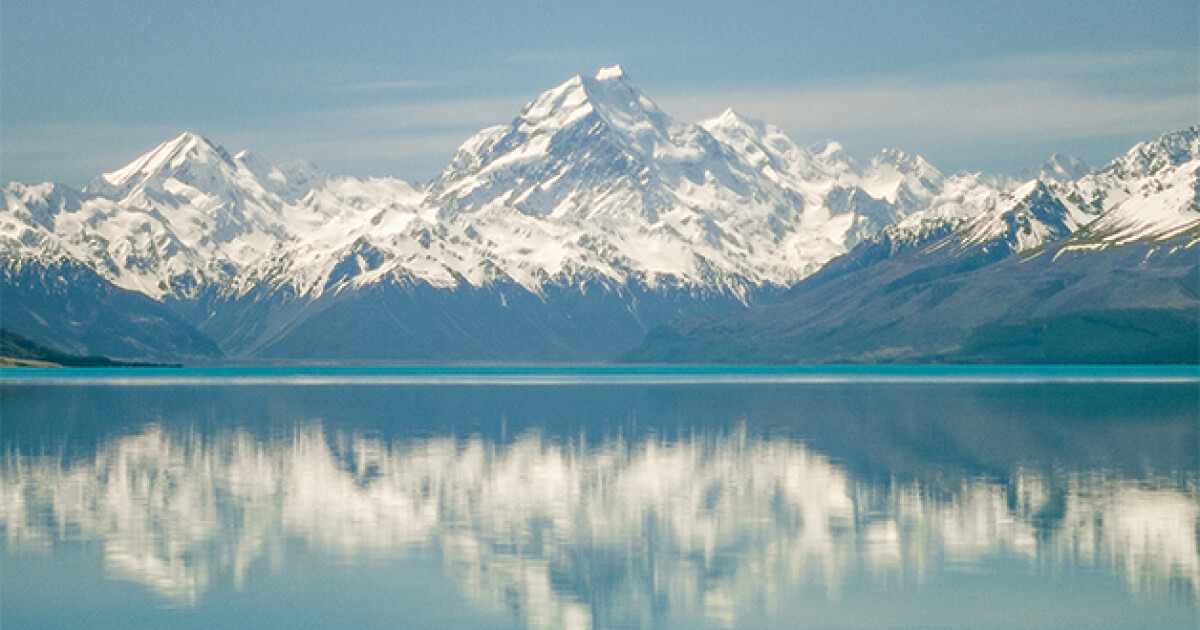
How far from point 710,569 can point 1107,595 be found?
1379cm

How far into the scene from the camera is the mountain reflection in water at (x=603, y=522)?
54750mm

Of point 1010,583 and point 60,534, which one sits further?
point 60,534

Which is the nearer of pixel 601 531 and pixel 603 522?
pixel 601 531

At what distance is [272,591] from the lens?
53.3 meters

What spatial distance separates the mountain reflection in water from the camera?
54.8 metres

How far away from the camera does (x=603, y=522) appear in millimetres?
70062

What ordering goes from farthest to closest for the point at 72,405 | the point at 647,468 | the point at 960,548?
1. the point at 72,405
2. the point at 647,468
3. the point at 960,548

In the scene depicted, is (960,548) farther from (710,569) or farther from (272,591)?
(272,591)

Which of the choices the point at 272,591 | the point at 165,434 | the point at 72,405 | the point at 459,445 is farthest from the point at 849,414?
the point at 272,591

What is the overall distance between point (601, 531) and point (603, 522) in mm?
2939

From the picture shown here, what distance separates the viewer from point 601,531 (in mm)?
67125

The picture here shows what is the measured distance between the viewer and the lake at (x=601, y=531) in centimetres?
5025

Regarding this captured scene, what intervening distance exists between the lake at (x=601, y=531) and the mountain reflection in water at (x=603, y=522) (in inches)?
9.1

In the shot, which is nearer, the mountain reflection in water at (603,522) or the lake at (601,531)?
the lake at (601,531)
